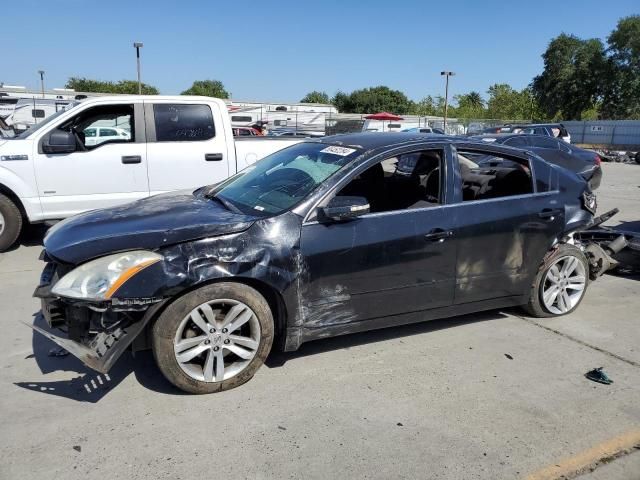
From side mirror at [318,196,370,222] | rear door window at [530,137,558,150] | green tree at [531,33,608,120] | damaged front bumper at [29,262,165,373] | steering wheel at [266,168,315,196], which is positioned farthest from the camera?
green tree at [531,33,608,120]

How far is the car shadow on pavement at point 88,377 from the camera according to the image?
3.36 meters

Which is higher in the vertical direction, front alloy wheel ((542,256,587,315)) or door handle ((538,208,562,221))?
door handle ((538,208,562,221))

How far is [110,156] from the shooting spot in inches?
269

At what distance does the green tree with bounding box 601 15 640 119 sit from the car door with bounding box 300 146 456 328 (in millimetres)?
54662

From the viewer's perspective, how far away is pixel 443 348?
4117 mm

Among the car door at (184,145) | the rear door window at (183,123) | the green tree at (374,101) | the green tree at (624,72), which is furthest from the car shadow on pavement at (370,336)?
the green tree at (374,101)

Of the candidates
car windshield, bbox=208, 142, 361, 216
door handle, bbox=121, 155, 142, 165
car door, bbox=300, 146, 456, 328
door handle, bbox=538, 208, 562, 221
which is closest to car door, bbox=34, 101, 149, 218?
door handle, bbox=121, 155, 142, 165

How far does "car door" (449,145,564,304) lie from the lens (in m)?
4.06

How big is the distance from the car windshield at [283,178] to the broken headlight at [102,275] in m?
0.86

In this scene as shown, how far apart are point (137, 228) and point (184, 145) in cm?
397

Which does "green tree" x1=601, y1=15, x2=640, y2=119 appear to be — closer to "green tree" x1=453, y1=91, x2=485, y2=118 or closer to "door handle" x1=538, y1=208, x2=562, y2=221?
"green tree" x1=453, y1=91, x2=485, y2=118

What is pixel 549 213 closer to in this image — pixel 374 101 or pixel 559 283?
pixel 559 283

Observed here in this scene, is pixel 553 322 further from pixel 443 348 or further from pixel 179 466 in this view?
pixel 179 466

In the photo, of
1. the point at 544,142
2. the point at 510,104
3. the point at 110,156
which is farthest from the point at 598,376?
the point at 510,104
